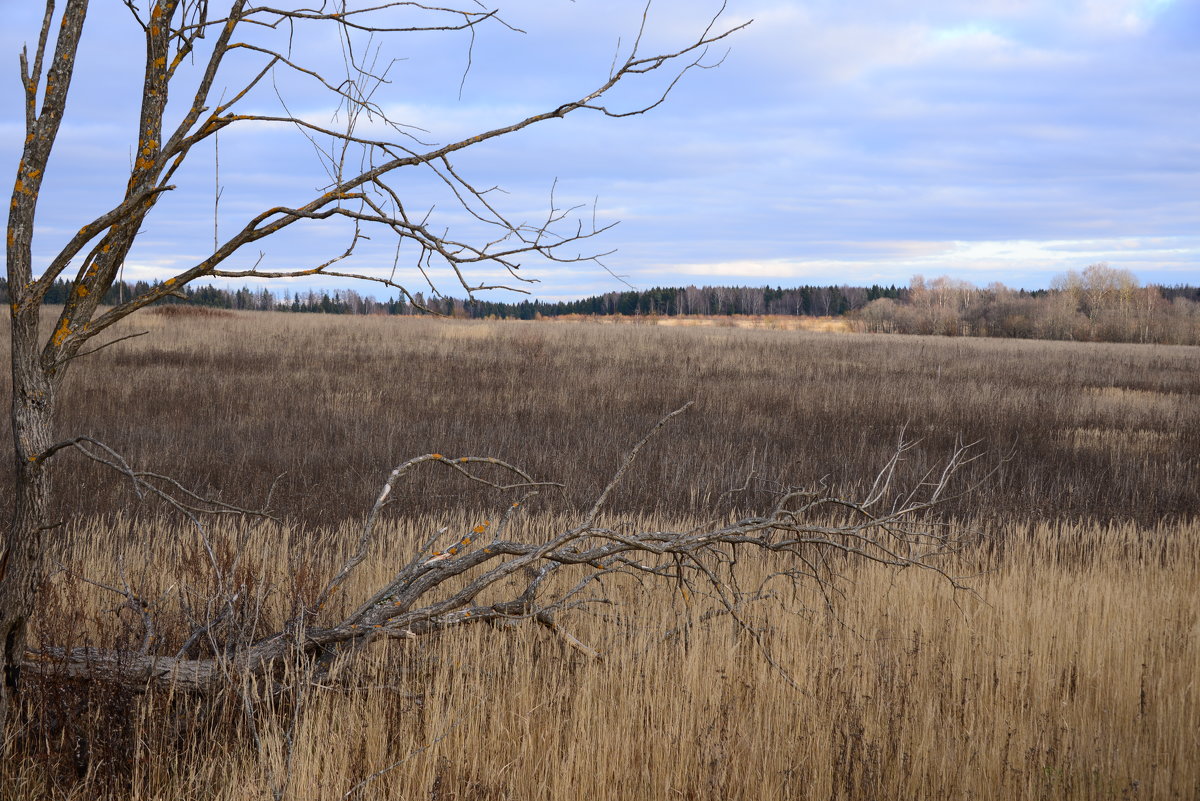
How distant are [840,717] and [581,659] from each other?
1289 millimetres

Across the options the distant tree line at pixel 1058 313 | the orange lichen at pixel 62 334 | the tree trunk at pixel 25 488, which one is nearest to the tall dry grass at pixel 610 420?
the tree trunk at pixel 25 488

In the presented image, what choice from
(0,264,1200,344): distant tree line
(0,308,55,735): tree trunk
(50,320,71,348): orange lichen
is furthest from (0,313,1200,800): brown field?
(0,264,1200,344): distant tree line

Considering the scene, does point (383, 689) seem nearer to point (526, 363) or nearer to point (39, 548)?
point (39, 548)

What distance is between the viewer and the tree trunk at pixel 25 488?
306 cm

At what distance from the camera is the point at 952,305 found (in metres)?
87.7

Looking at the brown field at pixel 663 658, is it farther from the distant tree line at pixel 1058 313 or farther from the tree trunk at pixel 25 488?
the distant tree line at pixel 1058 313

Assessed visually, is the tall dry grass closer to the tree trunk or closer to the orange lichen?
the tree trunk

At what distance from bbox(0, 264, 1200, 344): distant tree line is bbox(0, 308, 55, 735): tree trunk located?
92.1 feet

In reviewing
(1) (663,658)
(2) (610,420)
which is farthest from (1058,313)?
(1) (663,658)

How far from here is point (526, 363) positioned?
22.5 m

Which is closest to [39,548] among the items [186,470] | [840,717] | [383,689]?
[383,689]

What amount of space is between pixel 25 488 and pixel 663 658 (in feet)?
9.22

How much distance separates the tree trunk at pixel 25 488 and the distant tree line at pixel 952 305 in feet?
92.1

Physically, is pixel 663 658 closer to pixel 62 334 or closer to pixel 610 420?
pixel 62 334
